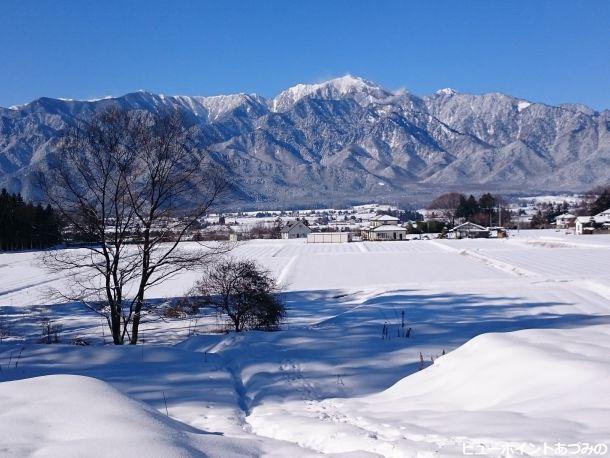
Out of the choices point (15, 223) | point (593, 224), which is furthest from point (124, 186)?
point (593, 224)

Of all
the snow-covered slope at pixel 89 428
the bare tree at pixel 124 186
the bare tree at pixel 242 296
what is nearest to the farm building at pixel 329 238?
the bare tree at pixel 242 296

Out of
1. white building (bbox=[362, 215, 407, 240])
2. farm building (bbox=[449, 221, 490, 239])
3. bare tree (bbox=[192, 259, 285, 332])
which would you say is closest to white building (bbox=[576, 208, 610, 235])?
farm building (bbox=[449, 221, 490, 239])

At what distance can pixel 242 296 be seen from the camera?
1493 cm

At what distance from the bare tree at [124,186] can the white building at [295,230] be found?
87.7 metres

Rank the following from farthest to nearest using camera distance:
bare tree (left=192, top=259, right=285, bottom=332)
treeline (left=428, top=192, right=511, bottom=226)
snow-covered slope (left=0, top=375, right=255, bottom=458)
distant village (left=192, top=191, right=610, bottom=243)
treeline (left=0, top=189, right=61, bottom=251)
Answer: treeline (left=428, top=192, right=511, bottom=226) < distant village (left=192, top=191, right=610, bottom=243) < treeline (left=0, top=189, right=61, bottom=251) < bare tree (left=192, top=259, right=285, bottom=332) < snow-covered slope (left=0, top=375, right=255, bottom=458)

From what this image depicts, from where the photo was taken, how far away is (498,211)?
4569 inches

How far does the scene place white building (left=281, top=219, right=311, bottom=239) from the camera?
102 metres

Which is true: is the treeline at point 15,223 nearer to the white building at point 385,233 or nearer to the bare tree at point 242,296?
the bare tree at point 242,296

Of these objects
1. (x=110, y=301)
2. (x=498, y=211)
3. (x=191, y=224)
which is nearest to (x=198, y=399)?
(x=110, y=301)

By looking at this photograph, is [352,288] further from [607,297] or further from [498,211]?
[498,211]

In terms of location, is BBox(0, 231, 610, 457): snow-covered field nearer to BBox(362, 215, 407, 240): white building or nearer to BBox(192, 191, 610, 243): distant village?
BBox(192, 191, 610, 243): distant village

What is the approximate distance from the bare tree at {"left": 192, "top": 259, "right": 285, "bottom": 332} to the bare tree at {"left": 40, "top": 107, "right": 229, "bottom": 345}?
1876mm

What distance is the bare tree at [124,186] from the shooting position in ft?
40.6

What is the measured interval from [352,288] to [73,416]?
23.1m
